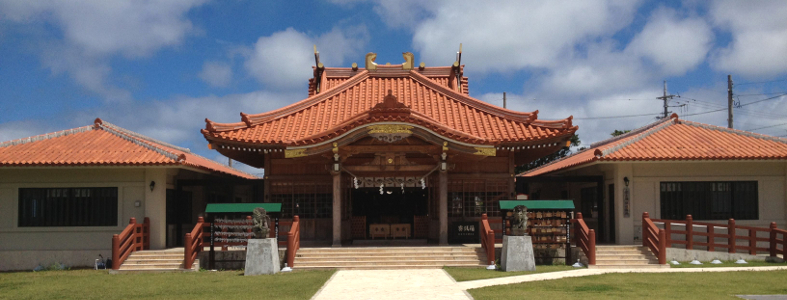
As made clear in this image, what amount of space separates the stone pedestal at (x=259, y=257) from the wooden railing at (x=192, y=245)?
194 centimetres

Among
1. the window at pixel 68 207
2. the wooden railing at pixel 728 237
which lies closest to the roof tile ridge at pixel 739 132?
the wooden railing at pixel 728 237

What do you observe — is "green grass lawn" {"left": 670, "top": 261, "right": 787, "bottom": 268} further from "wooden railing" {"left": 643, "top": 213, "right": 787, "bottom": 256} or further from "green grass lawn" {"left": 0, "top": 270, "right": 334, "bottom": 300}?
"green grass lawn" {"left": 0, "top": 270, "right": 334, "bottom": 300}

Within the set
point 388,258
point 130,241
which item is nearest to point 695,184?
point 388,258

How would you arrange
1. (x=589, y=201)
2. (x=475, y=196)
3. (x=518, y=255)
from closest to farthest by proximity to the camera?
(x=518, y=255) → (x=475, y=196) → (x=589, y=201)

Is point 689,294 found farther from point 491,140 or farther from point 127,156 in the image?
point 127,156

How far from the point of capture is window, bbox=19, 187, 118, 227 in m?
19.0

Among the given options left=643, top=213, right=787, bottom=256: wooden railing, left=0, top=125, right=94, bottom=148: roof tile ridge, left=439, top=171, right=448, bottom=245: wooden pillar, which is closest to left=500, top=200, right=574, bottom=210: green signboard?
left=439, top=171, right=448, bottom=245: wooden pillar

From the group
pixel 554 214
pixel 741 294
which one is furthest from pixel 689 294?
pixel 554 214

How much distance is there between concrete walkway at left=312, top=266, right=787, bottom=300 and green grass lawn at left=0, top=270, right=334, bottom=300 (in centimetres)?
44

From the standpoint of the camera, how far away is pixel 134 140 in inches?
771

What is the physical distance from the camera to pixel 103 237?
18938 mm

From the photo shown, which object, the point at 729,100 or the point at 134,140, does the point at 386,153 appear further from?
the point at 729,100

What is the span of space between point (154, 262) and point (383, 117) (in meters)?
6.85

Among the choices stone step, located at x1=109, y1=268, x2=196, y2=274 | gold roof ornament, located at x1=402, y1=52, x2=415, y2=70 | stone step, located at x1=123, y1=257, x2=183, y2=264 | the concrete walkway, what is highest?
gold roof ornament, located at x1=402, y1=52, x2=415, y2=70
